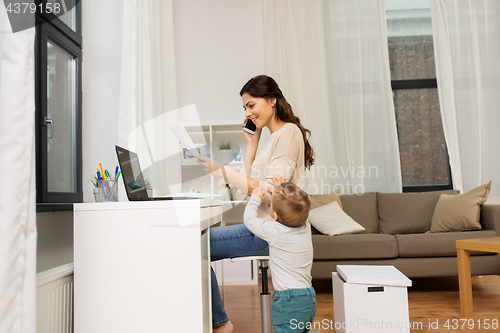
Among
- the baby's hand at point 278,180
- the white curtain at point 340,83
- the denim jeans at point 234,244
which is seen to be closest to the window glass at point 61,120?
the denim jeans at point 234,244

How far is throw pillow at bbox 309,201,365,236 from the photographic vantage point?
2959mm

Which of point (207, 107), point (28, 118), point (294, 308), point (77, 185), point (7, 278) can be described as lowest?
point (294, 308)

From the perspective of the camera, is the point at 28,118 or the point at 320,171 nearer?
the point at 28,118

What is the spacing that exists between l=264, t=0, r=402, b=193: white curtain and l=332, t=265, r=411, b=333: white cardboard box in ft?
6.45

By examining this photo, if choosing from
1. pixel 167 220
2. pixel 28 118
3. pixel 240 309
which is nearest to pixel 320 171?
pixel 240 309

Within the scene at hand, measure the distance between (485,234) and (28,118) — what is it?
3.03m

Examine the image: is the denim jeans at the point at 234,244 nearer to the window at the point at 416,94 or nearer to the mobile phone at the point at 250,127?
the mobile phone at the point at 250,127

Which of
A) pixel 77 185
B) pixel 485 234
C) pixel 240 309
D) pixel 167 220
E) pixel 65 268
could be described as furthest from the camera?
pixel 485 234

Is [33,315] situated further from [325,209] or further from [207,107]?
[207,107]

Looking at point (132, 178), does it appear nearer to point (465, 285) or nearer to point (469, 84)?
point (465, 285)

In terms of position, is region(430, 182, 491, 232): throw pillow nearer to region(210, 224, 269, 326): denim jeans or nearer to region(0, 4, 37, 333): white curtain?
region(210, 224, 269, 326): denim jeans

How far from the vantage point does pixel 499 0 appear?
3812 millimetres

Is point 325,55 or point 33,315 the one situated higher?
point 325,55

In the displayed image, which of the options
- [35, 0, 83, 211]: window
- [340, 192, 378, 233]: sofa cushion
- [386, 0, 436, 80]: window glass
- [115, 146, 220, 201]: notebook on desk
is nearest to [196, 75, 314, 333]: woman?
[115, 146, 220, 201]: notebook on desk
